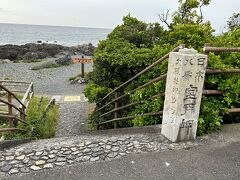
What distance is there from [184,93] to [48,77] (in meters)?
18.0

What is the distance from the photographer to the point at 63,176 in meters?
2.91

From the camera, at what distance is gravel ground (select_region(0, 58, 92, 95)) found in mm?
15997

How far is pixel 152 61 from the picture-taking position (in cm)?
524

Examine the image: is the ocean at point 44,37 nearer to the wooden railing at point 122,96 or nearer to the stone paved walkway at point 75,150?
the wooden railing at point 122,96

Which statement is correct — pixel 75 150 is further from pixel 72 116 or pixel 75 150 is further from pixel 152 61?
pixel 72 116

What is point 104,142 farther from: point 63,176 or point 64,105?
point 64,105

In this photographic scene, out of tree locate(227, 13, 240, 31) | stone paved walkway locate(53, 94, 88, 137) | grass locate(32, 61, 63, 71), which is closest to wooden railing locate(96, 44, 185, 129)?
stone paved walkway locate(53, 94, 88, 137)

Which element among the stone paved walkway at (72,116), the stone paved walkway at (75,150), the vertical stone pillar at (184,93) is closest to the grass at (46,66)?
the stone paved walkway at (72,116)

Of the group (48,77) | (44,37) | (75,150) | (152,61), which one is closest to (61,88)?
(48,77)

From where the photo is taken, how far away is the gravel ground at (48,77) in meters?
16.0

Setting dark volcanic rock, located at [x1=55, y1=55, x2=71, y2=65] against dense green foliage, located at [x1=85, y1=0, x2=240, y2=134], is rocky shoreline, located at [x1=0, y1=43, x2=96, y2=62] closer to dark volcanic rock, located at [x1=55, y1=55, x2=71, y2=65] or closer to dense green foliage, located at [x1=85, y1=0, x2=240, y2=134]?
dark volcanic rock, located at [x1=55, y1=55, x2=71, y2=65]

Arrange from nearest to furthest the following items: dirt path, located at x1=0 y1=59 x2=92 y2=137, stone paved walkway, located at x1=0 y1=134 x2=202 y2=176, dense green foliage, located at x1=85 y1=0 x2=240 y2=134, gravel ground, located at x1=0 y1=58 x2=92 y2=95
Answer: stone paved walkway, located at x1=0 y1=134 x2=202 y2=176, dense green foliage, located at x1=85 y1=0 x2=240 y2=134, dirt path, located at x1=0 y1=59 x2=92 y2=137, gravel ground, located at x1=0 y1=58 x2=92 y2=95

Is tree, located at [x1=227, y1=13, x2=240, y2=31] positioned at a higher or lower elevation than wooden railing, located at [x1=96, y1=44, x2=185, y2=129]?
higher

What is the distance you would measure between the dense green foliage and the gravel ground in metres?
8.27
